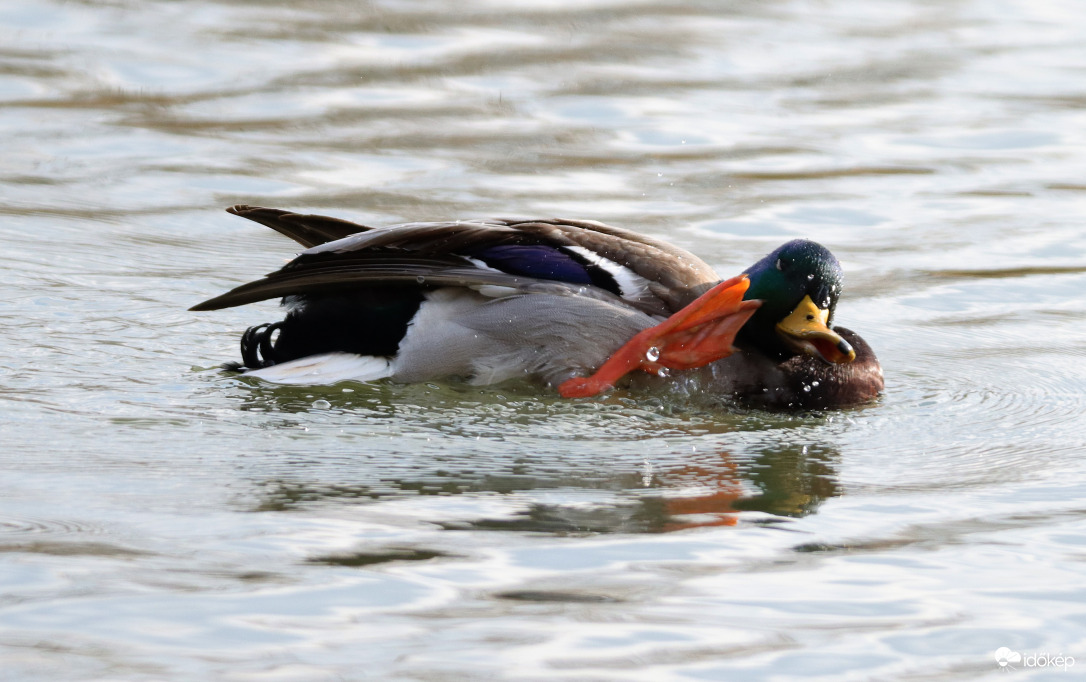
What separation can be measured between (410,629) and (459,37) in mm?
9280

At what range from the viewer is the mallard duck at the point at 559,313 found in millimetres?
5828

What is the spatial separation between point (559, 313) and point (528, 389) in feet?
1.00

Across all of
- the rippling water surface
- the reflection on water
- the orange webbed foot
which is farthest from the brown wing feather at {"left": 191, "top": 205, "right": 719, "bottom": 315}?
the reflection on water

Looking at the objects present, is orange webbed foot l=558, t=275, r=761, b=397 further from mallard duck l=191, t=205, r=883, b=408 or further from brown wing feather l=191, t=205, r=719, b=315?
brown wing feather l=191, t=205, r=719, b=315

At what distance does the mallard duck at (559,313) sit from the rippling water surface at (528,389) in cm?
13

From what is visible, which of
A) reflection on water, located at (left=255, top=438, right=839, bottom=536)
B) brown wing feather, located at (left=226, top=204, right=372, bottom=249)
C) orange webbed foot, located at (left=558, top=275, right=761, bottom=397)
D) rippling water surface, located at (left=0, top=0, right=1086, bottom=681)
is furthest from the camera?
brown wing feather, located at (left=226, top=204, right=372, bottom=249)

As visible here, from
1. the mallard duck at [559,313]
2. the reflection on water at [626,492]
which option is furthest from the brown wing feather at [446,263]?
the reflection on water at [626,492]

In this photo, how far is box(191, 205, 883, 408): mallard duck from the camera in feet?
19.1

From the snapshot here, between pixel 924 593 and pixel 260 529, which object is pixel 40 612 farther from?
pixel 924 593

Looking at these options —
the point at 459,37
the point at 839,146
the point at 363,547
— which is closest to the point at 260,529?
the point at 363,547

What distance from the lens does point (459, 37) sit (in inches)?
493

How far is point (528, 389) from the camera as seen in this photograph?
19.4 ft

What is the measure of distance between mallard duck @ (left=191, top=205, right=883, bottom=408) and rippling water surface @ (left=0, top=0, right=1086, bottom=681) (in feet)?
0.41

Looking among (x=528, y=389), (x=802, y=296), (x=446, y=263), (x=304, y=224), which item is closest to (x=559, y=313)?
(x=528, y=389)
